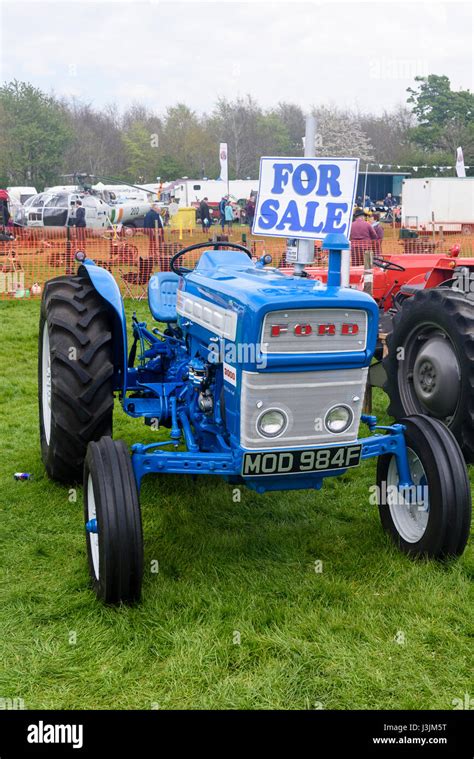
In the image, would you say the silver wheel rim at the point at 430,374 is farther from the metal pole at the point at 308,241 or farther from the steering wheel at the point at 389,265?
the steering wheel at the point at 389,265

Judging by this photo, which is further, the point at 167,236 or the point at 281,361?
the point at 167,236

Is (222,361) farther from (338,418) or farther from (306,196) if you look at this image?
(306,196)

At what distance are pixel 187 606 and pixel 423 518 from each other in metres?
1.28

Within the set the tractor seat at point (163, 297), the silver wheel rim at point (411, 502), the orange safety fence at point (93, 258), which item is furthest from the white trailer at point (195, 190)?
the silver wheel rim at point (411, 502)

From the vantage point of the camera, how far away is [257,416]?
134 inches

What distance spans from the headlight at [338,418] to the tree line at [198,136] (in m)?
44.7

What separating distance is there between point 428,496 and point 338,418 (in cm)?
65

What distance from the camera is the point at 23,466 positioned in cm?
536

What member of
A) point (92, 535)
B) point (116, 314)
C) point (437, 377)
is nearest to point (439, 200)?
point (437, 377)

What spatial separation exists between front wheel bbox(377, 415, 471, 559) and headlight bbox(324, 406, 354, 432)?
467 millimetres

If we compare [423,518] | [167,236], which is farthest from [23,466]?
[167,236]

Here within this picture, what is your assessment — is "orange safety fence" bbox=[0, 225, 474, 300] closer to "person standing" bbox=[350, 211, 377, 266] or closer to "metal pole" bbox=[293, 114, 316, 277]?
"person standing" bbox=[350, 211, 377, 266]

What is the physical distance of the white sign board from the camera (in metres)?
6.26
